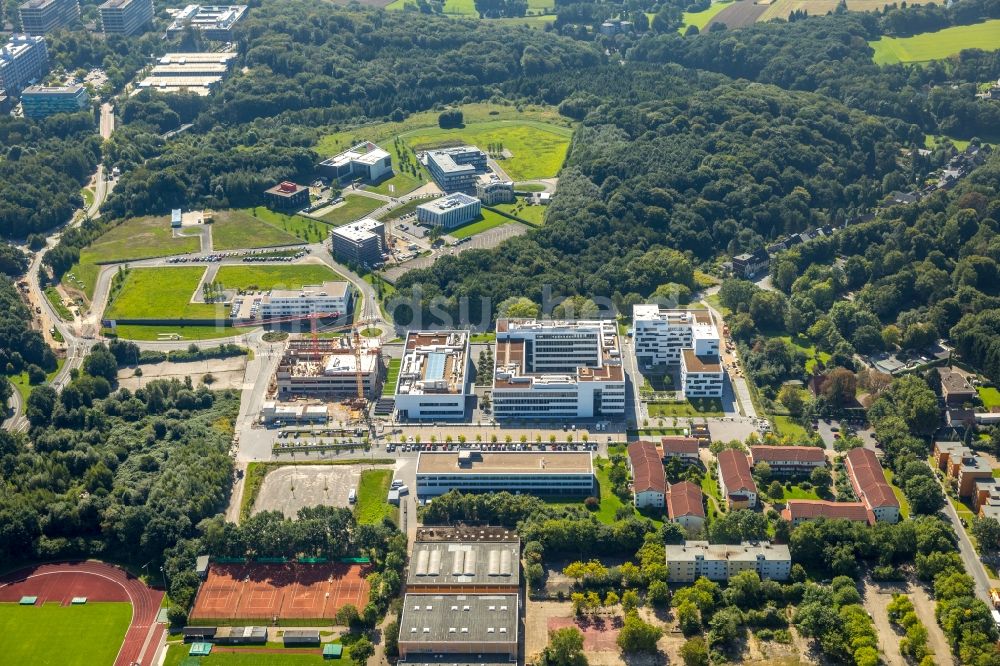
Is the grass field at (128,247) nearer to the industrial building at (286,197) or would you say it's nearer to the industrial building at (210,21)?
the industrial building at (286,197)

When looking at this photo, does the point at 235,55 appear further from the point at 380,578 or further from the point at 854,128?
the point at 380,578

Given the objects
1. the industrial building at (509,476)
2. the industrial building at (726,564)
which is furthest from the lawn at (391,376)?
the industrial building at (726,564)

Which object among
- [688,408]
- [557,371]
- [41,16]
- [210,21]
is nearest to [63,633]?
[557,371]

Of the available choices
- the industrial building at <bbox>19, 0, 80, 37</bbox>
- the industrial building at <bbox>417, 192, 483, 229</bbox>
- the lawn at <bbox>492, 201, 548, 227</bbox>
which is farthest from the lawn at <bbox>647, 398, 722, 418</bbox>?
the industrial building at <bbox>19, 0, 80, 37</bbox>

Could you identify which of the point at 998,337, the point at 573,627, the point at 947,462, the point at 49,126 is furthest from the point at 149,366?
the point at 998,337

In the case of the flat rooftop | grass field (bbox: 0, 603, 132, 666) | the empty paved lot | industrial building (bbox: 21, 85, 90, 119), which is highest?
industrial building (bbox: 21, 85, 90, 119)

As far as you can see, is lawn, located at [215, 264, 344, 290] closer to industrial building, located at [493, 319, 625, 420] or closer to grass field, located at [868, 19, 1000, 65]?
industrial building, located at [493, 319, 625, 420]
